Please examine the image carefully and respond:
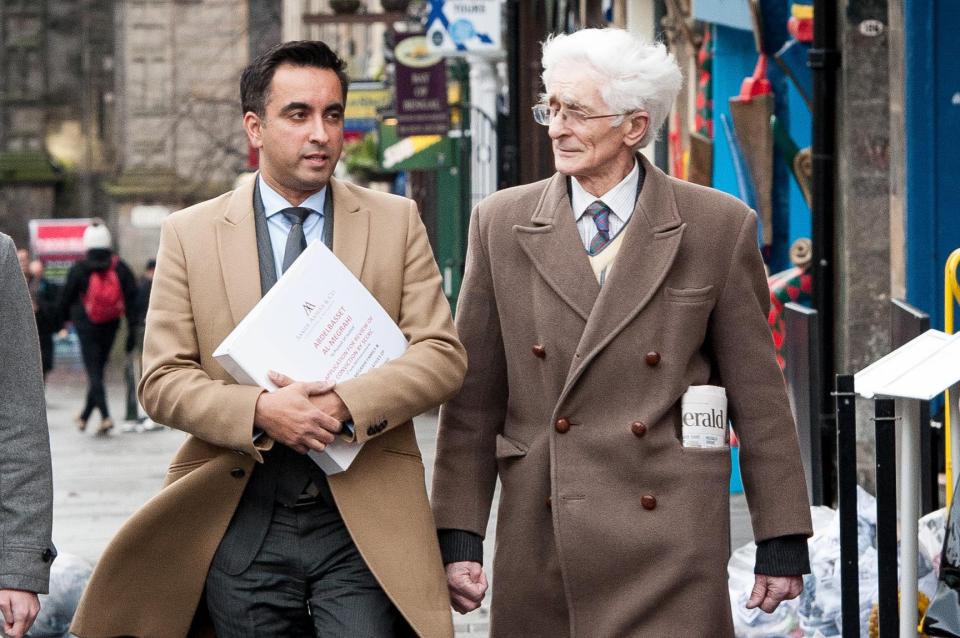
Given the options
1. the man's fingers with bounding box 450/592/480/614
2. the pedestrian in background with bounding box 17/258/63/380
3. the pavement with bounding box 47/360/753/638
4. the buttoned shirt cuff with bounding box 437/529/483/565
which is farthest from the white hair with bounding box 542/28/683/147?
the pedestrian in background with bounding box 17/258/63/380

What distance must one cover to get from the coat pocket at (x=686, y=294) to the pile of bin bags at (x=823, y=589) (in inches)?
52.8

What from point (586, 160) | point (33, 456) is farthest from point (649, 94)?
point (33, 456)

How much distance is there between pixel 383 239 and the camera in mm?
4207

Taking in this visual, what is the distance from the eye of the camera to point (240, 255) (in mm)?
4113

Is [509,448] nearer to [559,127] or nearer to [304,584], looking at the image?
[304,584]

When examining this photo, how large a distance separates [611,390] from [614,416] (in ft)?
0.19

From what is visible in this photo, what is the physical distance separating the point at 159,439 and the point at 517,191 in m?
12.7

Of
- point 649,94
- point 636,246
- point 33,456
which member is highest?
point 649,94

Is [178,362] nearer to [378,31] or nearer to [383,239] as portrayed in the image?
[383,239]

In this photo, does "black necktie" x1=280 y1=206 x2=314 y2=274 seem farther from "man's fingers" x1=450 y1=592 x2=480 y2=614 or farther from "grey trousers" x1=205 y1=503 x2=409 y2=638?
"man's fingers" x1=450 y1=592 x2=480 y2=614

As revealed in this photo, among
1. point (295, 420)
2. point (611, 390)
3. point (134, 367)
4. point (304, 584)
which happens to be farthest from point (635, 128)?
point (134, 367)

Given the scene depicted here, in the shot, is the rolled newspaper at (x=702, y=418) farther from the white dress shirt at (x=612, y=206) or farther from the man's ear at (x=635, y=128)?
the man's ear at (x=635, y=128)

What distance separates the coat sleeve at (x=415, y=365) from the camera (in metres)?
3.94

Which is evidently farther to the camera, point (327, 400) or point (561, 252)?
point (561, 252)
